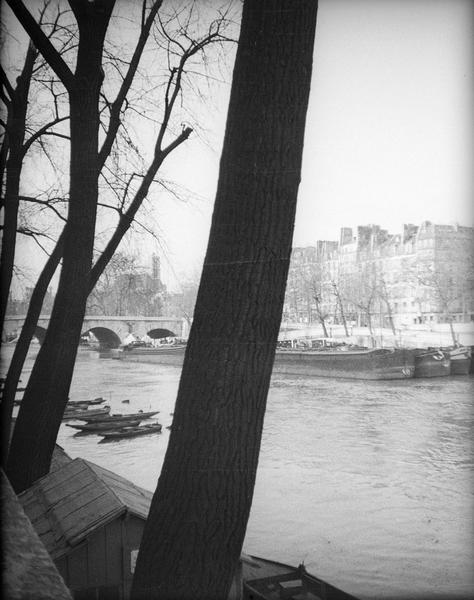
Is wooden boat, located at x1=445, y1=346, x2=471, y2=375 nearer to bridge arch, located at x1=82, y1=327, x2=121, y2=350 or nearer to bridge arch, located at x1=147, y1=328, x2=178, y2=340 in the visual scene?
bridge arch, located at x1=147, y1=328, x2=178, y2=340

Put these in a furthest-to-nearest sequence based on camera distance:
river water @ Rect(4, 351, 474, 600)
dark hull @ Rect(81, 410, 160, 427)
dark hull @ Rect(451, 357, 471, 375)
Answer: dark hull @ Rect(81, 410, 160, 427) < dark hull @ Rect(451, 357, 471, 375) < river water @ Rect(4, 351, 474, 600)

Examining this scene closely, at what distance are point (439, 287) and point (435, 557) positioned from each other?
5.27 ft

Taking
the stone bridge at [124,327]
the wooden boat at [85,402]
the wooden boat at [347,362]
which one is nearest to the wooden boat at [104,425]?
the wooden boat at [85,402]

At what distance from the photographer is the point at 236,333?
1038 mm

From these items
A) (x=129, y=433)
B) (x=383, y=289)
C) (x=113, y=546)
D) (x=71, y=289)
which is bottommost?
(x=129, y=433)

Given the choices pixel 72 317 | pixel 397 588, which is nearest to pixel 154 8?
pixel 72 317

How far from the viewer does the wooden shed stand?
1738mm

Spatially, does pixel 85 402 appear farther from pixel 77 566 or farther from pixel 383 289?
pixel 77 566

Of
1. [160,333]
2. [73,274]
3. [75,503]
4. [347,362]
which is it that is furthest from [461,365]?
[75,503]

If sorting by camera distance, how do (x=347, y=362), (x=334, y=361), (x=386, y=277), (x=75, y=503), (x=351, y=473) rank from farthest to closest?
(x=347, y=362) → (x=334, y=361) → (x=351, y=473) → (x=386, y=277) → (x=75, y=503)

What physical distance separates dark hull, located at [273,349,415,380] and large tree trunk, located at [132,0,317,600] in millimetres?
4550

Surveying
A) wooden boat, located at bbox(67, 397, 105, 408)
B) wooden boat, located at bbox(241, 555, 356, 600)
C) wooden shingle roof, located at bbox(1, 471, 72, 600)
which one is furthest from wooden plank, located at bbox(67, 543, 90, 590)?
wooden boat, located at bbox(67, 397, 105, 408)

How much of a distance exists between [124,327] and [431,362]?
10.8ft

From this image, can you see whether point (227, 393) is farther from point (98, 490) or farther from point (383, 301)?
point (383, 301)
